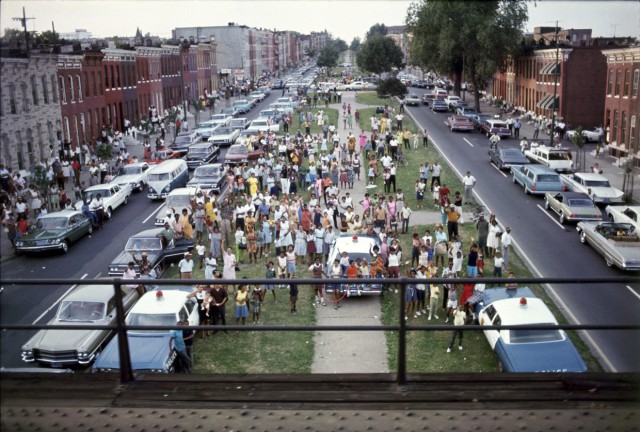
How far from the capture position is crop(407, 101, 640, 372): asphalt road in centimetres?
1230

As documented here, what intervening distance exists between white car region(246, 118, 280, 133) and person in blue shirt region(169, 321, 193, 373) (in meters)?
35.1

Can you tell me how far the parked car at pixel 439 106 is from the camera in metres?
59.4

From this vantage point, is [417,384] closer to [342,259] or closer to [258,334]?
[258,334]

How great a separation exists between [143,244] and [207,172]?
1197 cm

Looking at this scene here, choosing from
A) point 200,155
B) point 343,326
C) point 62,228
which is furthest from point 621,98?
point 343,326

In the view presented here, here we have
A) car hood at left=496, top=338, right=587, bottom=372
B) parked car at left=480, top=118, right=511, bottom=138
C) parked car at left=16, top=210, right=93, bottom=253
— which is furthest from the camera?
parked car at left=480, top=118, right=511, bottom=138

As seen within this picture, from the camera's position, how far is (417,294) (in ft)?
48.8

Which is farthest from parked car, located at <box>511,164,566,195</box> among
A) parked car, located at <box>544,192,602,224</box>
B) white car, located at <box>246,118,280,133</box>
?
white car, located at <box>246,118,280,133</box>

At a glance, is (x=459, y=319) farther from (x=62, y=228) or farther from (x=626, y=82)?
(x=626, y=82)

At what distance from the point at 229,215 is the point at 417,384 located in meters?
18.3

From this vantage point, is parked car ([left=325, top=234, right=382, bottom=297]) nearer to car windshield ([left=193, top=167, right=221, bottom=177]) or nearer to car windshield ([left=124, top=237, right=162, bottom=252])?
car windshield ([left=124, top=237, right=162, bottom=252])

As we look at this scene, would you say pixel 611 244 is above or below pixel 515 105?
below

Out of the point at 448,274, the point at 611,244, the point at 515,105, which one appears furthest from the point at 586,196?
the point at 515,105

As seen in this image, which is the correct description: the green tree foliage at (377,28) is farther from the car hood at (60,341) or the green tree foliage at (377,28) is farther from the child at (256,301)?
the car hood at (60,341)
